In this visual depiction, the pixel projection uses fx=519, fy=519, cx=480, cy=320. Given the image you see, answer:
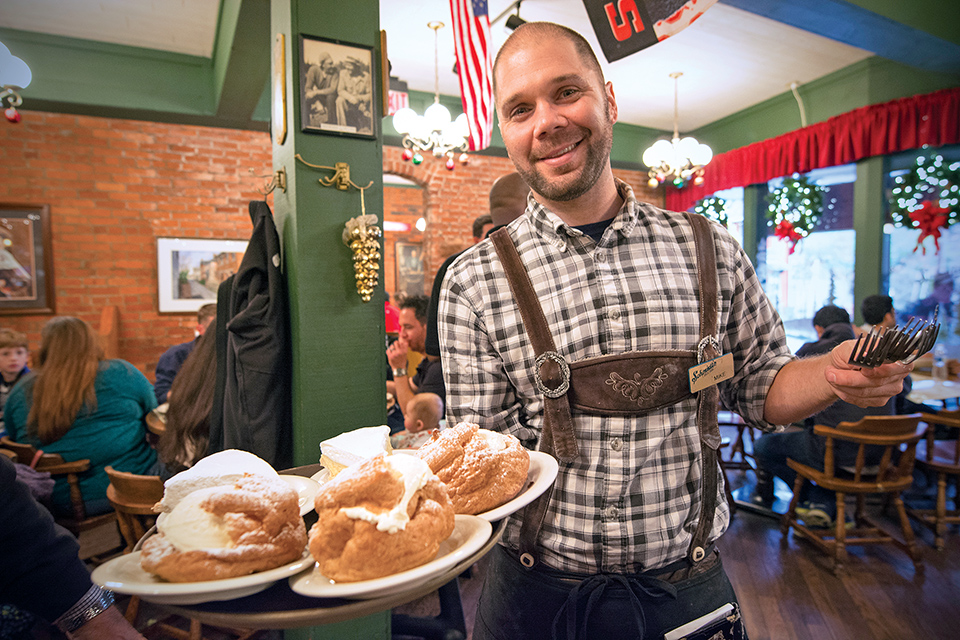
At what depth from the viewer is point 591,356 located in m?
1.04

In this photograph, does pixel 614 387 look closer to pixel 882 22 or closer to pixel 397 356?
pixel 397 356

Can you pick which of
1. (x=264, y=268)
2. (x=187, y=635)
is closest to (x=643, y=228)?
(x=264, y=268)

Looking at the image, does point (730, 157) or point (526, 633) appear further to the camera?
point (730, 157)

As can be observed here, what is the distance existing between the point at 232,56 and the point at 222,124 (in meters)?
1.83

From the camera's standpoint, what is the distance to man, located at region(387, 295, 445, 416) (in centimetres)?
266

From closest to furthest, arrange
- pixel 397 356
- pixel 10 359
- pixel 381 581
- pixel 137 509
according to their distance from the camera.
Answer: pixel 381 581, pixel 137 509, pixel 397 356, pixel 10 359

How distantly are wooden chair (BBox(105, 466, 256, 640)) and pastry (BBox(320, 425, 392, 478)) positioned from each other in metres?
1.67

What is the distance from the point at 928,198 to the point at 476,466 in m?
6.10

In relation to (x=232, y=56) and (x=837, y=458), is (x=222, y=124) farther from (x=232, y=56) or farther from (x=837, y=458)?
(x=837, y=458)

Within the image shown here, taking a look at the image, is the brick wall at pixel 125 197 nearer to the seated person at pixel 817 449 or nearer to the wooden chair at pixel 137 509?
the wooden chair at pixel 137 509

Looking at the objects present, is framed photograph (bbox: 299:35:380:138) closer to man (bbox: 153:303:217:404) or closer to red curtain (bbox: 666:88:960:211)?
man (bbox: 153:303:217:404)

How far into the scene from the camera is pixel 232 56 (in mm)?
3738

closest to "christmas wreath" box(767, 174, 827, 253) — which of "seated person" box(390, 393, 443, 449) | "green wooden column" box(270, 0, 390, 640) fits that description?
"seated person" box(390, 393, 443, 449)

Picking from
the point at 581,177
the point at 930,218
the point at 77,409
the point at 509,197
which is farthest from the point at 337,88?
the point at 930,218
